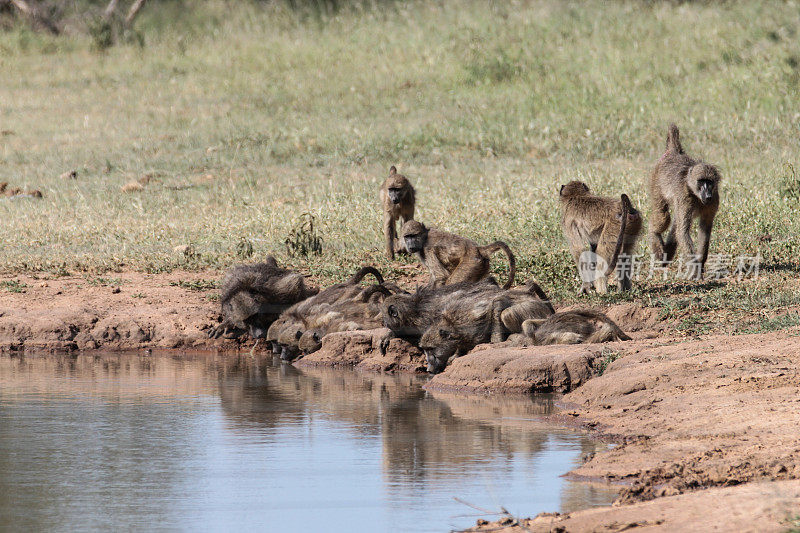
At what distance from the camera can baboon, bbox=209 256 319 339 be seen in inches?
424

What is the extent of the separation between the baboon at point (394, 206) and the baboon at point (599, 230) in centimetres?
261

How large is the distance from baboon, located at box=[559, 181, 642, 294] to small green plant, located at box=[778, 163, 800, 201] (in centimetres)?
431

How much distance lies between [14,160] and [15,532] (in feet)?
50.8

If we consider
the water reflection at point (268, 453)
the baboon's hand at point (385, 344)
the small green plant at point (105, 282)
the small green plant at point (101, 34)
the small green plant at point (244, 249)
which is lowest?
the water reflection at point (268, 453)

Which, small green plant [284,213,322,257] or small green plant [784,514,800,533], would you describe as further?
small green plant [284,213,322,257]

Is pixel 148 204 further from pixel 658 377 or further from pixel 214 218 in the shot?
pixel 658 377

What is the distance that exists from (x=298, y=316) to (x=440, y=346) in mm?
1856

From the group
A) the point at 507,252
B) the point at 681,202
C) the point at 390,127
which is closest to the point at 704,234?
the point at 681,202

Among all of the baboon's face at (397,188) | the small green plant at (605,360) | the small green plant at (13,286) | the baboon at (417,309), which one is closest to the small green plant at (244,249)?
the baboon's face at (397,188)

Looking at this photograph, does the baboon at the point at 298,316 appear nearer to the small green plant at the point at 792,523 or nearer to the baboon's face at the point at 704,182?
the baboon's face at the point at 704,182

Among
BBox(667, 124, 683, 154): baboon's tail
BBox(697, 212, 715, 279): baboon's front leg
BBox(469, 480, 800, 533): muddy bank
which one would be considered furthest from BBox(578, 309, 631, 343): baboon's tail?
BBox(667, 124, 683, 154): baboon's tail

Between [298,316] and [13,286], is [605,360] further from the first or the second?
[13,286]

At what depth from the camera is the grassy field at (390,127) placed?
541 inches

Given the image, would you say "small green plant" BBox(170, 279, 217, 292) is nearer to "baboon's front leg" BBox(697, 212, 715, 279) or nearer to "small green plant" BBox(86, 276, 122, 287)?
"small green plant" BBox(86, 276, 122, 287)
